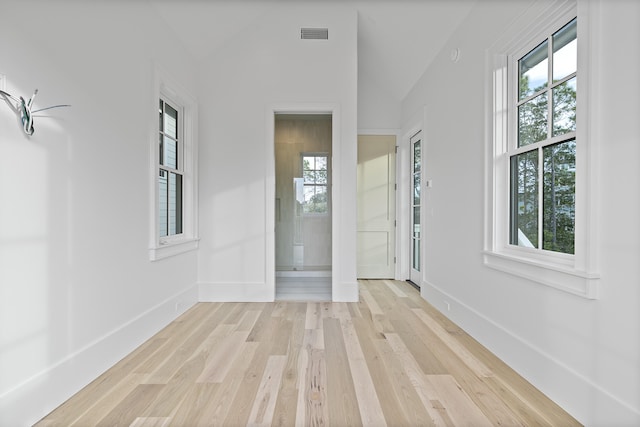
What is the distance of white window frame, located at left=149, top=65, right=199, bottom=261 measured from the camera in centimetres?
264

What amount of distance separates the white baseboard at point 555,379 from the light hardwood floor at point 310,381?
6 cm

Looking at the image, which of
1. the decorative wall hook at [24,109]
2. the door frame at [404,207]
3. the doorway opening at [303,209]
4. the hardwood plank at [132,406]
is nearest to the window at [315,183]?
the doorway opening at [303,209]

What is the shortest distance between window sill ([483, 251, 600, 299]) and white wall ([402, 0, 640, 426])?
0.04m

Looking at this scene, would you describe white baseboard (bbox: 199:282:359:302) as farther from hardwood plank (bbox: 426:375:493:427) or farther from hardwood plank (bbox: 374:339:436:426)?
hardwood plank (bbox: 426:375:493:427)

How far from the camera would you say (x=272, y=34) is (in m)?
3.67

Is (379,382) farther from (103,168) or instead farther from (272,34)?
(272,34)

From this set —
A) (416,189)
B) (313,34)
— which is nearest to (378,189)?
(416,189)

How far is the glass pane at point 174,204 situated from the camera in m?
3.21

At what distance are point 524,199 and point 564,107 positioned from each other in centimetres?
61

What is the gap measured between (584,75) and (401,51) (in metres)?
2.76

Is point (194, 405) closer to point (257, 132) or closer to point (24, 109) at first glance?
point (24, 109)

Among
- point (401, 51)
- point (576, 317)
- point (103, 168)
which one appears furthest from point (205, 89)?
point (576, 317)

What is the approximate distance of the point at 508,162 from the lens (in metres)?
2.33

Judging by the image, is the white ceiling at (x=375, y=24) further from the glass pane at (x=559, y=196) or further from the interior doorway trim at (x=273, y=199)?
the glass pane at (x=559, y=196)
